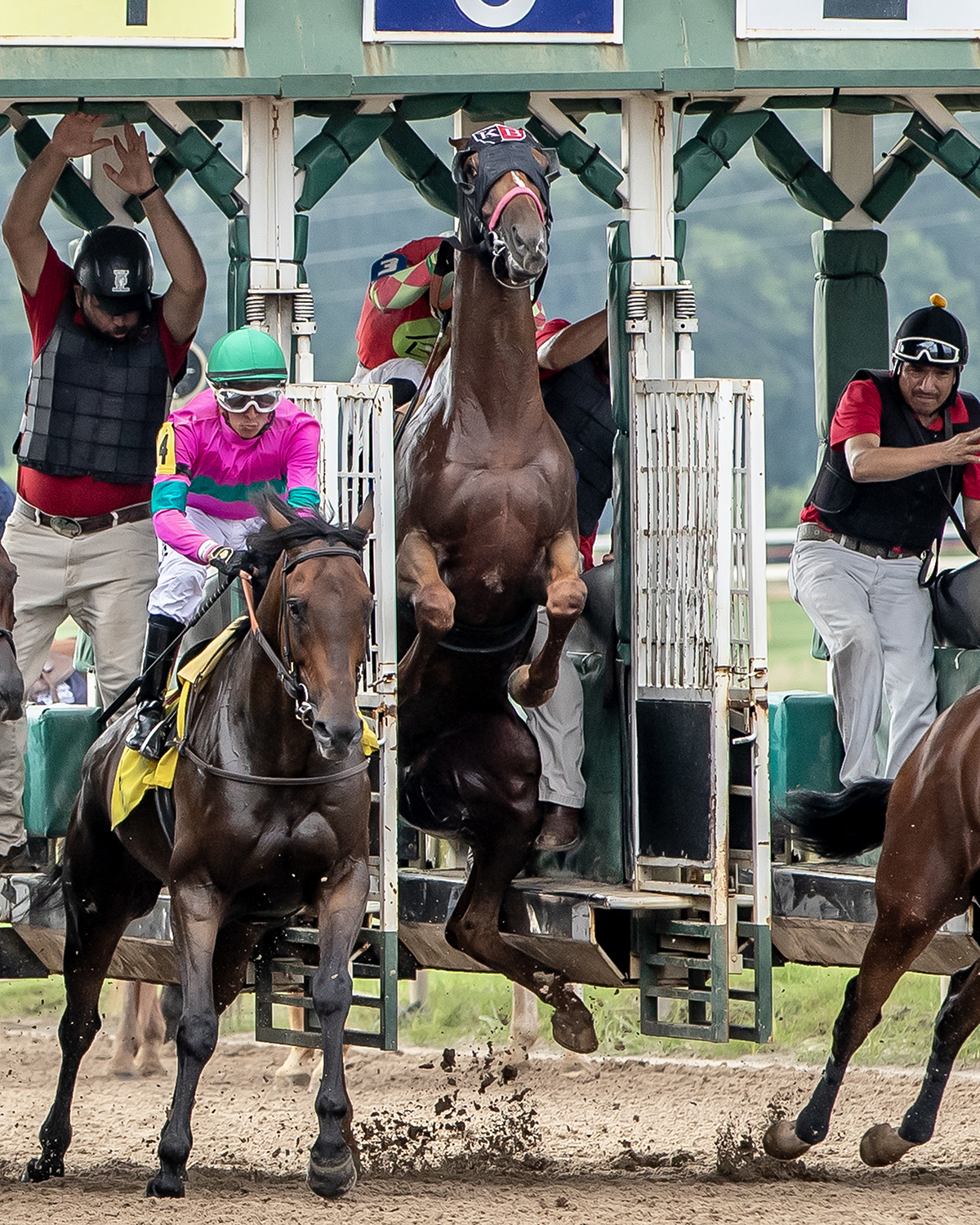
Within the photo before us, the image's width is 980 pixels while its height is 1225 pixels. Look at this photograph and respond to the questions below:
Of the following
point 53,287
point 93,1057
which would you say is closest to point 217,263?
point 93,1057

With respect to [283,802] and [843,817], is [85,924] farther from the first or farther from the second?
[843,817]

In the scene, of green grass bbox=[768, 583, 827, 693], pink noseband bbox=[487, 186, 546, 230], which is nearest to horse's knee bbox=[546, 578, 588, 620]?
pink noseband bbox=[487, 186, 546, 230]

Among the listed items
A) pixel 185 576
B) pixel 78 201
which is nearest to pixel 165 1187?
pixel 185 576

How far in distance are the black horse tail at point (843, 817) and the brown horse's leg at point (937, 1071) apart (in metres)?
0.55

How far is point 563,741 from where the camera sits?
6.91 metres

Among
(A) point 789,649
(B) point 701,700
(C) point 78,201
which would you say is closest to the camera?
(B) point 701,700

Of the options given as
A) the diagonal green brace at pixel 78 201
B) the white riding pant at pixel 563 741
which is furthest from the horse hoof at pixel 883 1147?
the diagonal green brace at pixel 78 201

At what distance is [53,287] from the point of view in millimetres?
7410

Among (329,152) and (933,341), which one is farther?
(933,341)

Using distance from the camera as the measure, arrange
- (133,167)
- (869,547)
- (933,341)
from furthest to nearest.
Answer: (869,547)
(933,341)
(133,167)

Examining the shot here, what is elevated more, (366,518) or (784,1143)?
A: (366,518)

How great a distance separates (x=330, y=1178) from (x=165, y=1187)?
0.46 meters

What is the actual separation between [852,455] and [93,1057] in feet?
16.9

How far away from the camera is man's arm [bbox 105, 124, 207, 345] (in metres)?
7.00
